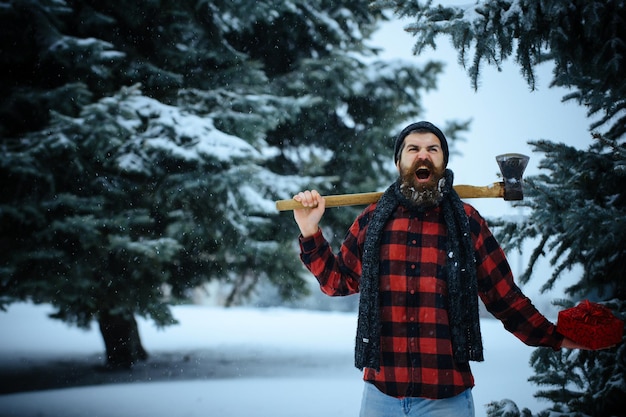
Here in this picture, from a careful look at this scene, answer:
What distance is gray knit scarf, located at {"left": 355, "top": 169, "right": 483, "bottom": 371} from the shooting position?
2270 mm

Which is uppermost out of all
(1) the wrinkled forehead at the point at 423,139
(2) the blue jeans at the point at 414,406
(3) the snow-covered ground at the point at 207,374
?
(1) the wrinkled forehead at the point at 423,139

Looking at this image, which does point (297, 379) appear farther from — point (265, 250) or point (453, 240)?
point (453, 240)

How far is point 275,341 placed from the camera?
41.0 ft

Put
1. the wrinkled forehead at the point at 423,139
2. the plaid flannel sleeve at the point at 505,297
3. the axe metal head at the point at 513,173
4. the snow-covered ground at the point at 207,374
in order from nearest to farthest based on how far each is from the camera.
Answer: the plaid flannel sleeve at the point at 505,297
the wrinkled forehead at the point at 423,139
the axe metal head at the point at 513,173
the snow-covered ground at the point at 207,374

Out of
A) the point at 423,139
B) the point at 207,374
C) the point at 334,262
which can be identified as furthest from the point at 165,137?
the point at 423,139

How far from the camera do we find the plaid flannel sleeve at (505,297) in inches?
92.5

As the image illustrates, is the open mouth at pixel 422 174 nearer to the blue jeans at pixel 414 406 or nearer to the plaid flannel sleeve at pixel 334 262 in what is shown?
the plaid flannel sleeve at pixel 334 262

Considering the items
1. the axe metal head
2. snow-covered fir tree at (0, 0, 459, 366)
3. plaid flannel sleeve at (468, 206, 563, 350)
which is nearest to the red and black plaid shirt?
plaid flannel sleeve at (468, 206, 563, 350)

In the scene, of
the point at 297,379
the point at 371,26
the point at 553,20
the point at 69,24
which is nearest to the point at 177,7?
the point at 69,24

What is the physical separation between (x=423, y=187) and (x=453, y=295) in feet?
1.62

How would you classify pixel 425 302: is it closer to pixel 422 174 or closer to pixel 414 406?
pixel 414 406

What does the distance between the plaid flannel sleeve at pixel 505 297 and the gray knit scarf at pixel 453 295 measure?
0.12 m

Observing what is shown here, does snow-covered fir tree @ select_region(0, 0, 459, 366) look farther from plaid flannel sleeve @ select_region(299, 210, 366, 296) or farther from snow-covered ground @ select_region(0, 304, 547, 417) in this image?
plaid flannel sleeve @ select_region(299, 210, 366, 296)

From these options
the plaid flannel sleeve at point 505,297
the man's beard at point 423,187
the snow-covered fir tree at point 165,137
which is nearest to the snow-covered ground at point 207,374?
the snow-covered fir tree at point 165,137
